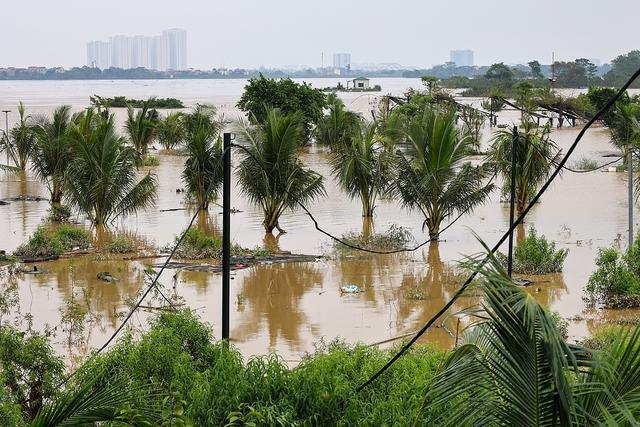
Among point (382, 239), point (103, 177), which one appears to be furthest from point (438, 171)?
point (103, 177)

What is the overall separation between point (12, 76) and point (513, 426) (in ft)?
637

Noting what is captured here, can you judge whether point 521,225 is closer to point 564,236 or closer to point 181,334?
point 564,236

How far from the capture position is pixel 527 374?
3.88 metres

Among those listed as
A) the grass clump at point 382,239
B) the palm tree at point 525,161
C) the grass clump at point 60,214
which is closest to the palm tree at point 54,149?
the grass clump at point 60,214

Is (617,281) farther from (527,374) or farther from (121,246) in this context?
(527,374)

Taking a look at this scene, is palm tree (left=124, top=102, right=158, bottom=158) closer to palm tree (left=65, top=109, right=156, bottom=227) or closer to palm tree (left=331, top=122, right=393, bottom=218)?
palm tree (left=331, top=122, right=393, bottom=218)

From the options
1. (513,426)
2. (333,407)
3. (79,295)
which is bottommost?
(79,295)

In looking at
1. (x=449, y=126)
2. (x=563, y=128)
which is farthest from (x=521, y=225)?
(x=563, y=128)

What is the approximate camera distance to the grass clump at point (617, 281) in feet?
42.8

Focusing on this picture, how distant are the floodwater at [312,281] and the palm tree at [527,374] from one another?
14.6 feet

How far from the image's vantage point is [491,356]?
4.14 meters

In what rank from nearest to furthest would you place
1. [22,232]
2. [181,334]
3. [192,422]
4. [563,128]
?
[192,422], [181,334], [22,232], [563,128]

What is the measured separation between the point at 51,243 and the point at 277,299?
4.85 meters

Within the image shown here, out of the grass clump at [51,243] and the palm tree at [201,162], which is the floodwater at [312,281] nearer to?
the grass clump at [51,243]
